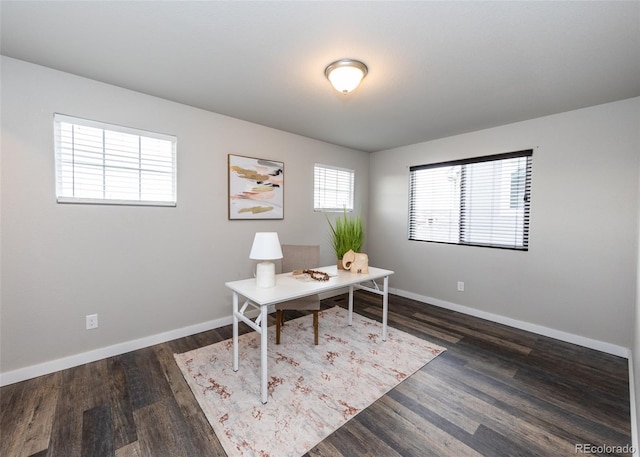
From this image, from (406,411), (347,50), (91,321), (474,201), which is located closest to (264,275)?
(406,411)

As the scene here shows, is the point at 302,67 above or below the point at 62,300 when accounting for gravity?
above

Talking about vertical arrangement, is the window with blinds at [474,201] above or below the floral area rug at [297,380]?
above

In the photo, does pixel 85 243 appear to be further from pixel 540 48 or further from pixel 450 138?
pixel 450 138

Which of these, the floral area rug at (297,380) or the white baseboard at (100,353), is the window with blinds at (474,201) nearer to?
the floral area rug at (297,380)

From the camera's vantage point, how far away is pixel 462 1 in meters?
1.36

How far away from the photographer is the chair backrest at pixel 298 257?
3.00 meters

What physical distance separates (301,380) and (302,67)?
2388mm

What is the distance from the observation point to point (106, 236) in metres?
2.36

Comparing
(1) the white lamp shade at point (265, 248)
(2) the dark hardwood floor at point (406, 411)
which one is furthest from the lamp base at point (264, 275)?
(2) the dark hardwood floor at point (406, 411)

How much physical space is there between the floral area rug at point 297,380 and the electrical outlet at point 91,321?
733mm

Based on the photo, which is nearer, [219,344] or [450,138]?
[219,344]

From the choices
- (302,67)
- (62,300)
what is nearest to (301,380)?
(62,300)

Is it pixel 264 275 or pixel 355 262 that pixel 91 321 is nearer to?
pixel 264 275

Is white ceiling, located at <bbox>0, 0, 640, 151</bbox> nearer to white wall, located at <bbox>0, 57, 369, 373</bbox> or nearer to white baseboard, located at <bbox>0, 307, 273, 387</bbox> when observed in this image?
white wall, located at <bbox>0, 57, 369, 373</bbox>
